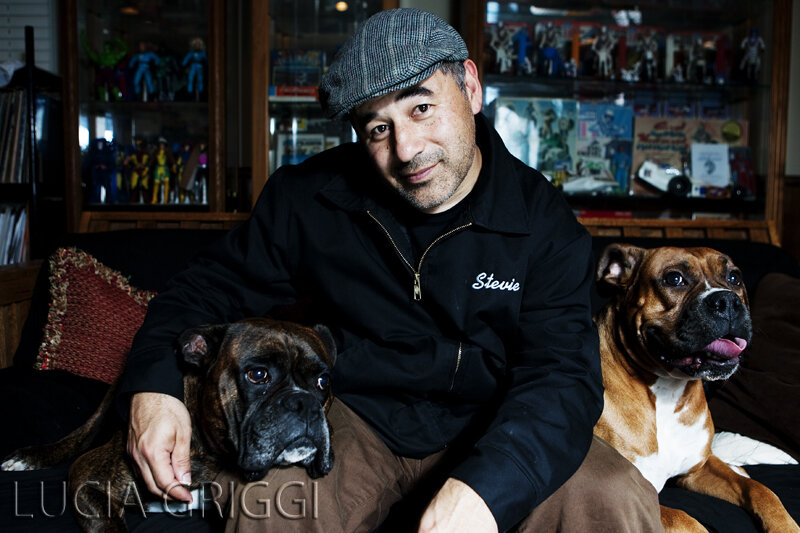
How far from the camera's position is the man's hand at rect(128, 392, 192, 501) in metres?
1.49

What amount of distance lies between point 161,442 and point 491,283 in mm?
842

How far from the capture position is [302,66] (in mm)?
4070

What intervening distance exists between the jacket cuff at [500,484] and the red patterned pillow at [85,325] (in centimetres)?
153

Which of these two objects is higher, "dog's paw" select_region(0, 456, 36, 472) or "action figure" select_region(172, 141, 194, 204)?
"action figure" select_region(172, 141, 194, 204)

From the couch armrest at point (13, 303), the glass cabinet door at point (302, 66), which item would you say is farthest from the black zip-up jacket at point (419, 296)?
the glass cabinet door at point (302, 66)

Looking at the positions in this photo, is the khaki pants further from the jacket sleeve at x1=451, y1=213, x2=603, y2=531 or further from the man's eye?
the man's eye

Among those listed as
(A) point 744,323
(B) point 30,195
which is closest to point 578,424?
(A) point 744,323

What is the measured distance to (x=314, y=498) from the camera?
1.45 m

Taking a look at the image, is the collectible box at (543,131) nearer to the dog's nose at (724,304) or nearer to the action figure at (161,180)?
the action figure at (161,180)

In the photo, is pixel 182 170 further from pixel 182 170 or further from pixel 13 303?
pixel 13 303

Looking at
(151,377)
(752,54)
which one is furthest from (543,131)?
(151,377)

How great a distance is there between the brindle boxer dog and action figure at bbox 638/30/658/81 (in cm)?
318

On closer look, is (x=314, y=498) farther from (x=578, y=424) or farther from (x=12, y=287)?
(x=12, y=287)

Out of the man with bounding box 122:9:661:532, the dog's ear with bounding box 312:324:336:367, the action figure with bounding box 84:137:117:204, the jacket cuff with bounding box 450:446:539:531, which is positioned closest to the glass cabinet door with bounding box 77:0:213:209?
the action figure with bounding box 84:137:117:204
